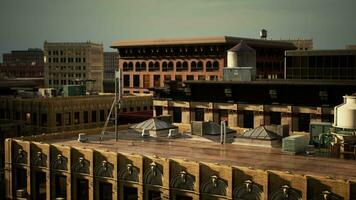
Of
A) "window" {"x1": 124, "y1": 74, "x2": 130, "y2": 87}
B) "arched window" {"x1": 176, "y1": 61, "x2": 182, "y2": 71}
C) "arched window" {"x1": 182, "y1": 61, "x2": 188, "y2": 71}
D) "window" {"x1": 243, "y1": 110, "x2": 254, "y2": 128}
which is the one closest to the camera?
"window" {"x1": 243, "y1": 110, "x2": 254, "y2": 128}

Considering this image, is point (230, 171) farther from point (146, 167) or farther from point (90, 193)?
point (90, 193)

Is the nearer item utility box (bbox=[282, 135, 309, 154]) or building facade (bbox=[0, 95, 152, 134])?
utility box (bbox=[282, 135, 309, 154])

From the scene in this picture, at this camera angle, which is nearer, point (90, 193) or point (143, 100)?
point (90, 193)

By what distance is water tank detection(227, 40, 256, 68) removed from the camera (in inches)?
2788

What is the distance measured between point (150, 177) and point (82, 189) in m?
8.06

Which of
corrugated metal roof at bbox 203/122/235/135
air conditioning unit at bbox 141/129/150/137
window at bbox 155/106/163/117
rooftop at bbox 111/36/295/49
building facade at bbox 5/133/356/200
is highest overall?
rooftop at bbox 111/36/295/49

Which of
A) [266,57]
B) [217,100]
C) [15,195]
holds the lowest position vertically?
[15,195]

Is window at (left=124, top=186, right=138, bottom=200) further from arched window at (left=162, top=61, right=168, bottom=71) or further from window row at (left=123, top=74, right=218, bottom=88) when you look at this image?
arched window at (left=162, top=61, right=168, bottom=71)

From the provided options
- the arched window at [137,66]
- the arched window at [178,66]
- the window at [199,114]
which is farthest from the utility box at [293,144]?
the arched window at [137,66]

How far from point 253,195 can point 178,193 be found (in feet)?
20.0

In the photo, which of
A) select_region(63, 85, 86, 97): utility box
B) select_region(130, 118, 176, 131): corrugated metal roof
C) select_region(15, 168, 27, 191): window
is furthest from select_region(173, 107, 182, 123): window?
select_region(63, 85, 86, 97): utility box

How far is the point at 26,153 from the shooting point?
160ft

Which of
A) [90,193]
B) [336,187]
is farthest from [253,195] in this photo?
[90,193]

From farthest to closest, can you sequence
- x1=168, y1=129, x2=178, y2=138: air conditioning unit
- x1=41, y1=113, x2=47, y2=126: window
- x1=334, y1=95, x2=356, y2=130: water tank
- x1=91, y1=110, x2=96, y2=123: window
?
x1=91, y1=110, x2=96, y2=123: window
x1=41, y1=113, x2=47, y2=126: window
x1=168, y1=129, x2=178, y2=138: air conditioning unit
x1=334, y1=95, x2=356, y2=130: water tank
